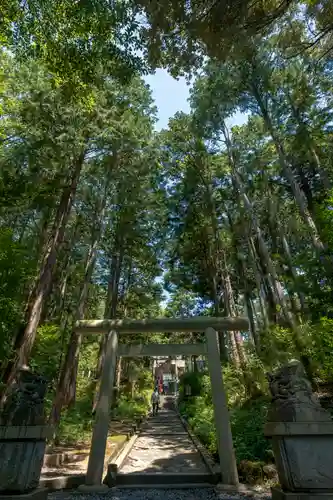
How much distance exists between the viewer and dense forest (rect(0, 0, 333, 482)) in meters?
5.67

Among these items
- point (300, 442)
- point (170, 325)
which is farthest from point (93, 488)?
point (300, 442)

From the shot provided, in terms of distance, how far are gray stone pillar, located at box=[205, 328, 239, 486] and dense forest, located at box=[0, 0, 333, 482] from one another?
2.81 feet

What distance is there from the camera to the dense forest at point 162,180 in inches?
223

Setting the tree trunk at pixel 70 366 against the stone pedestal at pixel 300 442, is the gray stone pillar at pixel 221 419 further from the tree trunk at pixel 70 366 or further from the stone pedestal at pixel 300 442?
the tree trunk at pixel 70 366

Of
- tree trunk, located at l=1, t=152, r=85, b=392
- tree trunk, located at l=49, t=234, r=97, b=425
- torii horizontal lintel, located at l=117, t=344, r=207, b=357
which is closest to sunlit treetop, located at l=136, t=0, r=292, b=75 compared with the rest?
tree trunk, located at l=1, t=152, r=85, b=392

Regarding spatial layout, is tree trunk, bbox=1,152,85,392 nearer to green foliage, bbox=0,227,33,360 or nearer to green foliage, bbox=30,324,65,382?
green foliage, bbox=0,227,33,360

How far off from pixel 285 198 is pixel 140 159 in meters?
8.37

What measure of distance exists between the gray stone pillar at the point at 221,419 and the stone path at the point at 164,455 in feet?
2.96

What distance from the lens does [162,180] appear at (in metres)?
15.5

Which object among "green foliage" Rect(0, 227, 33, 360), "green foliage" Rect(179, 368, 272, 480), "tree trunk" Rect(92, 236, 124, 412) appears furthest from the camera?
"tree trunk" Rect(92, 236, 124, 412)

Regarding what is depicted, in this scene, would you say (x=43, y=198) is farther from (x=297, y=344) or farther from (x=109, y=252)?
(x=297, y=344)

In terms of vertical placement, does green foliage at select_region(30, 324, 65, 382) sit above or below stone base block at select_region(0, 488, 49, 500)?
above

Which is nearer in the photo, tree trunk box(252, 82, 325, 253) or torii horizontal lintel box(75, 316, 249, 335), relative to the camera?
torii horizontal lintel box(75, 316, 249, 335)

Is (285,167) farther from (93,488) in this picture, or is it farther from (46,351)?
(93,488)
